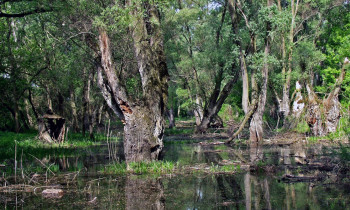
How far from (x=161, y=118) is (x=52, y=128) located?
1131cm

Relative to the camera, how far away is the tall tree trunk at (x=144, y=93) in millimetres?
12055

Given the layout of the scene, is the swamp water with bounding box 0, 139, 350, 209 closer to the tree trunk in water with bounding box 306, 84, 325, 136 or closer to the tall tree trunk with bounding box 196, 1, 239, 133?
the tree trunk in water with bounding box 306, 84, 325, 136

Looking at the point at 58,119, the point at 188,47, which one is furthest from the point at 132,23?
the point at 188,47

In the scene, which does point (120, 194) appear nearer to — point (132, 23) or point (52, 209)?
point (52, 209)

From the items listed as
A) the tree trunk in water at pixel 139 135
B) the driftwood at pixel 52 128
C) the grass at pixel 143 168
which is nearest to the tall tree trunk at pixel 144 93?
the tree trunk in water at pixel 139 135

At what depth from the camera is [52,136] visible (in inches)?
861

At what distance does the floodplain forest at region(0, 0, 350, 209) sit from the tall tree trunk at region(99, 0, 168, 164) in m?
0.04

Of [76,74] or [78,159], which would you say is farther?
[76,74]

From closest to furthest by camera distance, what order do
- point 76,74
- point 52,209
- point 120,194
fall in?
1. point 52,209
2. point 120,194
3. point 76,74

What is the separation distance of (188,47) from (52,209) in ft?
85.1

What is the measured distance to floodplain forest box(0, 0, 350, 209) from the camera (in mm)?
8508

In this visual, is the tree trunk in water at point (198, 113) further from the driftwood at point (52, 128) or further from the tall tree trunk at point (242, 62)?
the driftwood at point (52, 128)

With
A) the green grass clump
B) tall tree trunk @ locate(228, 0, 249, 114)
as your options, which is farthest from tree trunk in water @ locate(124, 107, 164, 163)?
tall tree trunk @ locate(228, 0, 249, 114)

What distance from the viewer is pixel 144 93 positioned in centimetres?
1261
